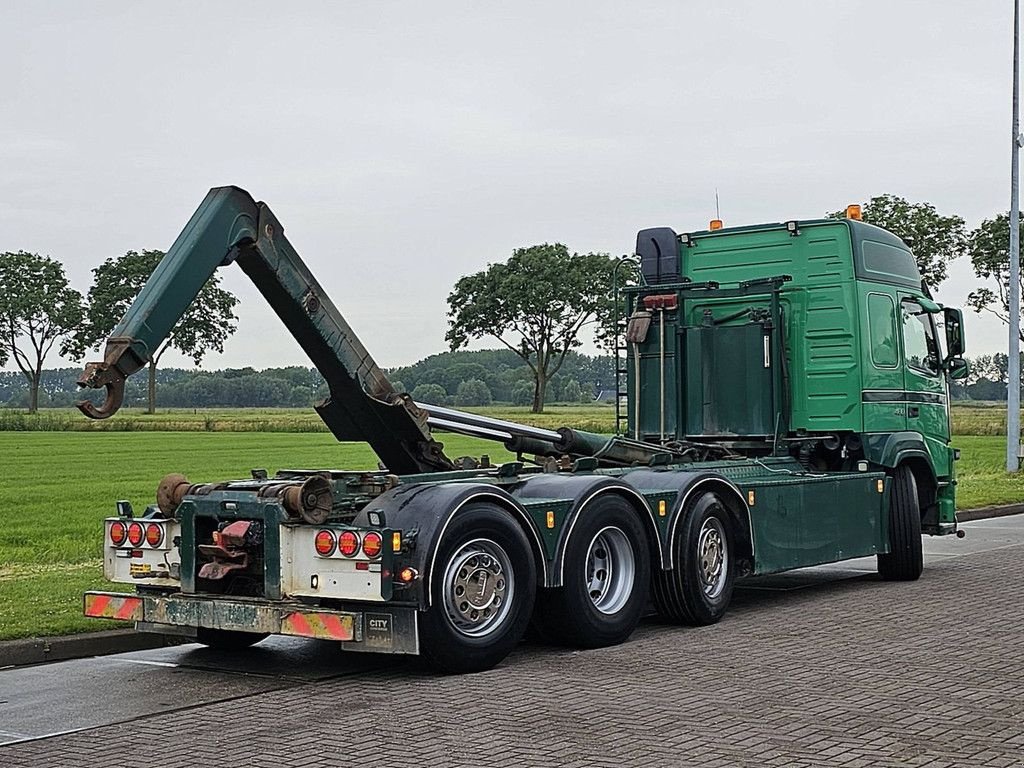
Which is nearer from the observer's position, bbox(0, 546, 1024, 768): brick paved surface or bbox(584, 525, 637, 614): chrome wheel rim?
bbox(0, 546, 1024, 768): brick paved surface

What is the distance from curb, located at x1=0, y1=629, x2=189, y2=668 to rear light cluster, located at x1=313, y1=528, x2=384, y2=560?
2.37 metres

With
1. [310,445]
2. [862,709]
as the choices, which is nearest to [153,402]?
[310,445]

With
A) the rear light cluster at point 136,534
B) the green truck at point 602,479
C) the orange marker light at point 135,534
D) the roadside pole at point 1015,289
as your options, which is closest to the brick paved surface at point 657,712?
the green truck at point 602,479

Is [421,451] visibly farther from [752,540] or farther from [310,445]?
[310,445]

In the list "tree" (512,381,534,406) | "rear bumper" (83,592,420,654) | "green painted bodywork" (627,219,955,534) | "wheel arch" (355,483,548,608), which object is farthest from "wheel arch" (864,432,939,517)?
"tree" (512,381,534,406)

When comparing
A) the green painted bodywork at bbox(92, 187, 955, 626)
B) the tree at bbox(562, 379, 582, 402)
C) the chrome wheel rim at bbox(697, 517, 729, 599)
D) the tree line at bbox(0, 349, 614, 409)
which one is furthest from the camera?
the tree at bbox(562, 379, 582, 402)

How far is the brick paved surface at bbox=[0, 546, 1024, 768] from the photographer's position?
7.20 meters

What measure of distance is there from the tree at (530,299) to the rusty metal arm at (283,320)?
76.4m

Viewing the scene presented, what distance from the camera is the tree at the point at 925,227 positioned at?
48812mm

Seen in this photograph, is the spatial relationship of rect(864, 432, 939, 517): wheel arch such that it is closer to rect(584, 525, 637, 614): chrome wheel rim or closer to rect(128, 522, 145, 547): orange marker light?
rect(584, 525, 637, 614): chrome wheel rim

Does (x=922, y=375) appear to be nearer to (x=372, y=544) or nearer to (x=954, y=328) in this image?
(x=954, y=328)

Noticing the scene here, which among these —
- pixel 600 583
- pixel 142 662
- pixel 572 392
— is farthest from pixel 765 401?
pixel 572 392

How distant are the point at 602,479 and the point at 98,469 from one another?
3027cm

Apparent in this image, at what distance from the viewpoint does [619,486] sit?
11000 mm
